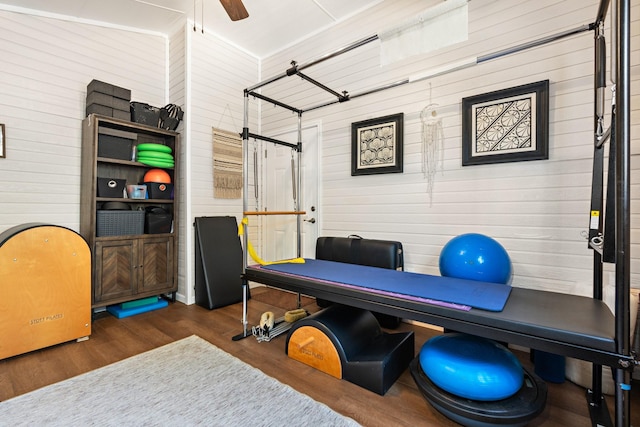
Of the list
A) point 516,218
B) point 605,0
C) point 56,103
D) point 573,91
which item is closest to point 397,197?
point 516,218

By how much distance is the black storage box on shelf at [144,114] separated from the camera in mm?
3377

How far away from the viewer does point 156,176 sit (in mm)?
3494

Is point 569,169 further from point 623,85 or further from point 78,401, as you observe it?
point 78,401

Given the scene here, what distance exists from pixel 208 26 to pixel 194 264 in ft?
10.3

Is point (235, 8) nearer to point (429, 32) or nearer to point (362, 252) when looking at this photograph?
point (429, 32)

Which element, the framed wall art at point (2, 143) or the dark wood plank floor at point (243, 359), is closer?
the dark wood plank floor at point (243, 359)

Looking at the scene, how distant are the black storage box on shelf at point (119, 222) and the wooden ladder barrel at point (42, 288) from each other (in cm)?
51

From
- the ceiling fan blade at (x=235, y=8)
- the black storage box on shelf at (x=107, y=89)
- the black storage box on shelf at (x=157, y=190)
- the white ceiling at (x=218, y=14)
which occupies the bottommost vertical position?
the black storage box on shelf at (x=157, y=190)

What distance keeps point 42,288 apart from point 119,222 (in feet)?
3.17

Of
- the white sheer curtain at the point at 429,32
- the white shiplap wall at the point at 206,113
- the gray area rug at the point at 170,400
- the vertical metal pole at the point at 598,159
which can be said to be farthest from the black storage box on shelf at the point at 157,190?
the vertical metal pole at the point at 598,159

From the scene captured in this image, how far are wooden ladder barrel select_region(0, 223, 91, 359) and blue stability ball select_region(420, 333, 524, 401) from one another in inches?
114

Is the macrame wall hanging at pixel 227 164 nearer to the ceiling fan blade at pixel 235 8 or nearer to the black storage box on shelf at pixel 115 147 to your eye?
the black storage box on shelf at pixel 115 147

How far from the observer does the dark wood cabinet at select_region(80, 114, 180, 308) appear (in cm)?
305

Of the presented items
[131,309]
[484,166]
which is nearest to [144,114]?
[131,309]
